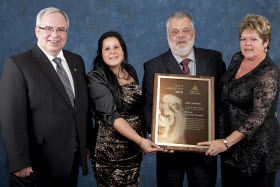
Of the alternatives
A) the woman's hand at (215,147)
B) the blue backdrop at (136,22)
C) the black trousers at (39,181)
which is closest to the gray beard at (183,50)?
the woman's hand at (215,147)

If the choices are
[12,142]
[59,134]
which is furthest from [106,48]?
[12,142]

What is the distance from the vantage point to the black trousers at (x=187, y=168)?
8.95ft

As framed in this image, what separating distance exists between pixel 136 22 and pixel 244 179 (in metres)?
2.50

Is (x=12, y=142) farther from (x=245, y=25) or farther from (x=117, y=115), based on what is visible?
Answer: (x=245, y=25)

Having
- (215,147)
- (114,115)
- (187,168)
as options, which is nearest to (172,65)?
(114,115)

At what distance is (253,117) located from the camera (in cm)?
240

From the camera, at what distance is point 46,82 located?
7.93 ft

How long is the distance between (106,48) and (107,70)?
0.61ft

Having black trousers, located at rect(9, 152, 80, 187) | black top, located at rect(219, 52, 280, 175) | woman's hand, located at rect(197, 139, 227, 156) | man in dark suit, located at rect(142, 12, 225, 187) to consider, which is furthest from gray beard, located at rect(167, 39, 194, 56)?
black trousers, located at rect(9, 152, 80, 187)

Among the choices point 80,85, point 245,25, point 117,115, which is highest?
point 245,25

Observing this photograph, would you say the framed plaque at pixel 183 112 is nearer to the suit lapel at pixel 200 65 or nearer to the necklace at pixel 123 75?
the suit lapel at pixel 200 65

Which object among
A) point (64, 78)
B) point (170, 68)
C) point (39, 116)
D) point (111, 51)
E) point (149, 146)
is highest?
point (111, 51)

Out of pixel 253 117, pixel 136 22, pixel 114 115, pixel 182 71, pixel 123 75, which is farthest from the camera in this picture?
pixel 136 22

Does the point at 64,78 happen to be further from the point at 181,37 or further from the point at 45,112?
the point at 181,37
